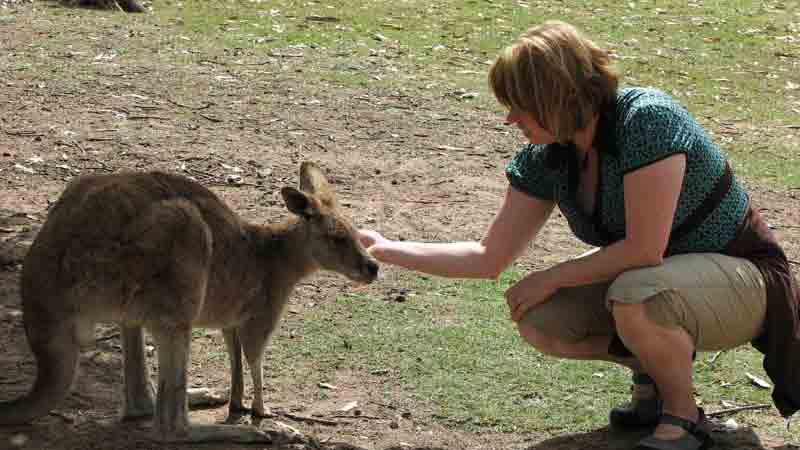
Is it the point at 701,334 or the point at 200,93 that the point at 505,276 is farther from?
the point at 200,93

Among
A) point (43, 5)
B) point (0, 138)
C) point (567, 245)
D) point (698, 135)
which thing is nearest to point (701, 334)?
point (698, 135)

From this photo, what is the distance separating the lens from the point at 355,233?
4.04 m

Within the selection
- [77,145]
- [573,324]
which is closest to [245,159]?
[77,145]

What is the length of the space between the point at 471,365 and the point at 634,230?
3.90 feet

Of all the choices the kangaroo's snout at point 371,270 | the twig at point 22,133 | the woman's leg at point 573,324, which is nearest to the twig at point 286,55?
the twig at point 22,133

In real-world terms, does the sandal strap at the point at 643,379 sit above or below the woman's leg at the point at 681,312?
below

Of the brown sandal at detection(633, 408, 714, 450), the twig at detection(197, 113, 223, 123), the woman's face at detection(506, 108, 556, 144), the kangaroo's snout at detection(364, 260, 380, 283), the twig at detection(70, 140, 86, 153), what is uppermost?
the woman's face at detection(506, 108, 556, 144)

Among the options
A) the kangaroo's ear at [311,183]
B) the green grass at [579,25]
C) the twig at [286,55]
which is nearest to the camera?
the kangaroo's ear at [311,183]

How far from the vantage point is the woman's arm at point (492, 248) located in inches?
146

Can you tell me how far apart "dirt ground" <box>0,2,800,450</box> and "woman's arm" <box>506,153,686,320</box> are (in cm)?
59

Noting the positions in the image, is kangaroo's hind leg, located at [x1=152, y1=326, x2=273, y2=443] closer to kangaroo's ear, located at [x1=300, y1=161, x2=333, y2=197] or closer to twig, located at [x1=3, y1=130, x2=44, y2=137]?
kangaroo's ear, located at [x1=300, y1=161, x2=333, y2=197]

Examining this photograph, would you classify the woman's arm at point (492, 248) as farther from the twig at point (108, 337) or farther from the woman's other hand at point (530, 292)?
the twig at point (108, 337)

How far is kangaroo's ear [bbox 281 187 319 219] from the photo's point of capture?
3.90 meters

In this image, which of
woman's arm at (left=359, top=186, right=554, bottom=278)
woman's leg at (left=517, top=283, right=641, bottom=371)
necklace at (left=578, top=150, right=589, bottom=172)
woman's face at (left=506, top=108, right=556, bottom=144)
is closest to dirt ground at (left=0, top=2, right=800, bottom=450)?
woman's leg at (left=517, top=283, right=641, bottom=371)
